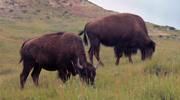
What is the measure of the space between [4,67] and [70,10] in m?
61.5

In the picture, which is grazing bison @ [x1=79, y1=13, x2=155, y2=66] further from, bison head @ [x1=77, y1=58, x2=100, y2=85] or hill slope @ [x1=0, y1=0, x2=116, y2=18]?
hill slope @ [x1=0, y1=0, x2=116, y2=18]

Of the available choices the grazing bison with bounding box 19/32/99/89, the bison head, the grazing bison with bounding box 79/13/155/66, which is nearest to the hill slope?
the grazing bison with bounding box 79/13/155/66

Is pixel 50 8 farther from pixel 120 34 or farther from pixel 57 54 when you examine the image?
pixel 57 54

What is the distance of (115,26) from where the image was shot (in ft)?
25.7

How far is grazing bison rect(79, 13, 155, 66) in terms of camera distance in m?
7.79

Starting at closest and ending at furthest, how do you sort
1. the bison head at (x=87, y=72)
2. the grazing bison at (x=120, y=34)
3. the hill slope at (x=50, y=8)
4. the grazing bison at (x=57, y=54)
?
the bison head at (x=87, y=72), the grazing bison at (x=57, y=54), the grazing bison at (x=120, y=34), the hill slope at (x=50, y=8)

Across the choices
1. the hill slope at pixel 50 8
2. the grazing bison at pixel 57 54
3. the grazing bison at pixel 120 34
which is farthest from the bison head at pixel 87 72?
the hill slope at pixel 50 8

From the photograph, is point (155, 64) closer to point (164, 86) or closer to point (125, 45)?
point (164, 86)

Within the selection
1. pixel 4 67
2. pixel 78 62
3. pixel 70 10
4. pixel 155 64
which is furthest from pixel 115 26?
pixel 70 10

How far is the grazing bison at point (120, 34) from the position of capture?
7.79 meters

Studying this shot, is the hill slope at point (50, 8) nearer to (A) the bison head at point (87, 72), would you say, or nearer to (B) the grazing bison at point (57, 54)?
(B) the grazing bison at point (57, 54)

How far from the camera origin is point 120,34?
25.5 feet

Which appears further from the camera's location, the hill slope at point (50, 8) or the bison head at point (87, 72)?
the hill slope at point (50, 8)

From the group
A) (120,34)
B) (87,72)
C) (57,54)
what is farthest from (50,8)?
(87,72)
